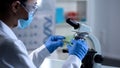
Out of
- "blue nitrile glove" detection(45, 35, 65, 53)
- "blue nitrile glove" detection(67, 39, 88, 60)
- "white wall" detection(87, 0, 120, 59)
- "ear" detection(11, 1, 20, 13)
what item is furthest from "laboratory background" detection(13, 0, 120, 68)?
"ear" detection(11, 1, 20, 13)

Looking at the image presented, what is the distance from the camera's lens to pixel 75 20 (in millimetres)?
1677

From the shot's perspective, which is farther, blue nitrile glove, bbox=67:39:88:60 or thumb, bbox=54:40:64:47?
thumb, bbox=54:40:64:47

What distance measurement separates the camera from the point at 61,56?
5.66 feet

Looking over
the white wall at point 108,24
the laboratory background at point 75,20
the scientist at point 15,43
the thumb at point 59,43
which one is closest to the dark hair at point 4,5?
the scientist at point 15,43

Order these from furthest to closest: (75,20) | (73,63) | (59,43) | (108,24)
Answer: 1. (108,24)
2. (75,20)
3. (59,43)
4. (73,63)

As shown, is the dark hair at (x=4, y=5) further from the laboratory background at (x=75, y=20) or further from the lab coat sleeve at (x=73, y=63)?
the laboratory background at (x=75, y=20)

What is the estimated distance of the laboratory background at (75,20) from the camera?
5.52ft

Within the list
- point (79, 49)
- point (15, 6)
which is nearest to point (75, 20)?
point (79, 49)

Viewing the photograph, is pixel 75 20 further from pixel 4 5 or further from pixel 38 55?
pixel 4 5

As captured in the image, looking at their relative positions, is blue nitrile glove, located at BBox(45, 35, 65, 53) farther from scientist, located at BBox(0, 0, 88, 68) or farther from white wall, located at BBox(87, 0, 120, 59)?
white wall, located at BBox(87, 0, 120, 59)

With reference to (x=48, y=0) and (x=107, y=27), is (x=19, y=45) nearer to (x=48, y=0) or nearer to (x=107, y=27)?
(x=48, y=0)

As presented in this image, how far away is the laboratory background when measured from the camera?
66.3 inches

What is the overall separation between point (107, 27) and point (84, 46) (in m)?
1.35

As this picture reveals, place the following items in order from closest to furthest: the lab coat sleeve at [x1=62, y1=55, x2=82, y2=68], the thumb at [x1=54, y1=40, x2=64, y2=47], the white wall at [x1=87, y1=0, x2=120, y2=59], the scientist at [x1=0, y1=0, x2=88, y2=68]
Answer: the scientist at [x1=0, y1=0, x2=88, y2=68] < the lab coat sleeve at [x1=62, y1=55, x2=82, y2=68] < the thumb at [x1=54, y1=40, x2=64, y2=47] < the white wall at [x1=87, y1=0, x2=120, y2=59]
